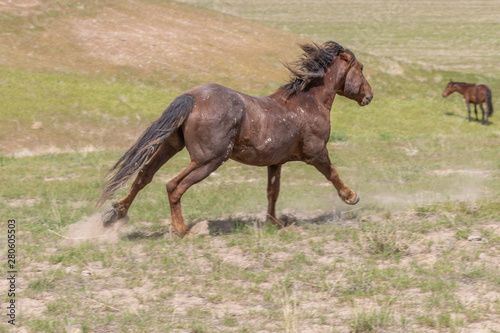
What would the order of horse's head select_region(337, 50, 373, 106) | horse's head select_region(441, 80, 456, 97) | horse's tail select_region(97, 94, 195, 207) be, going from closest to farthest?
1. horse's tail select_region(97, 94, 195, 207)
2. horse's head select_region(337, 50, 373, 106)
3. horse's head select_region(441, 80, 456, 97)

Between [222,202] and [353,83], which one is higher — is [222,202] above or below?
below

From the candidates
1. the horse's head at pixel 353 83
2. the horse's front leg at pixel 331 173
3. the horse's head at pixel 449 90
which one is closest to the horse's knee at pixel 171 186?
the horse's front leg at pixel 331 173

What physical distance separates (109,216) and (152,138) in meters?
1.14

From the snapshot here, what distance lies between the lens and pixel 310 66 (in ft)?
27.1

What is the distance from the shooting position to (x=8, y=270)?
5.99 metres

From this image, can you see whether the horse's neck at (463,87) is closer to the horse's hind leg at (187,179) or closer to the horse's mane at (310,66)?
the horse's mane at (310,66)

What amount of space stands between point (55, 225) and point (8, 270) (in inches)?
75.7

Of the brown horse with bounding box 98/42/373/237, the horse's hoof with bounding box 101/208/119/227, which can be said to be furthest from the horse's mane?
the horse's hoof with bounding box 101/208/119/227

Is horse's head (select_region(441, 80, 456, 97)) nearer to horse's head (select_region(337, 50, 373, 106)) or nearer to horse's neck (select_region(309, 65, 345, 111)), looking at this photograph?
horse's head (select_region(337, 50, 373, 106))

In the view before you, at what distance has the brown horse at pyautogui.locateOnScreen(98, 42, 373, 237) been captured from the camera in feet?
22.7

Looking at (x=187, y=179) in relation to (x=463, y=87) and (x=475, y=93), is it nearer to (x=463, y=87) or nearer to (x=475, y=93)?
(x=475, y=93)

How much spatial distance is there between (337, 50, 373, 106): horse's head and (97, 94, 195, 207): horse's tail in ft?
8.51

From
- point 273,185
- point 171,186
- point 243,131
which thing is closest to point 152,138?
point 171,186

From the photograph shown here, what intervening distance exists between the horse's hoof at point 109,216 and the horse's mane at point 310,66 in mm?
2721
